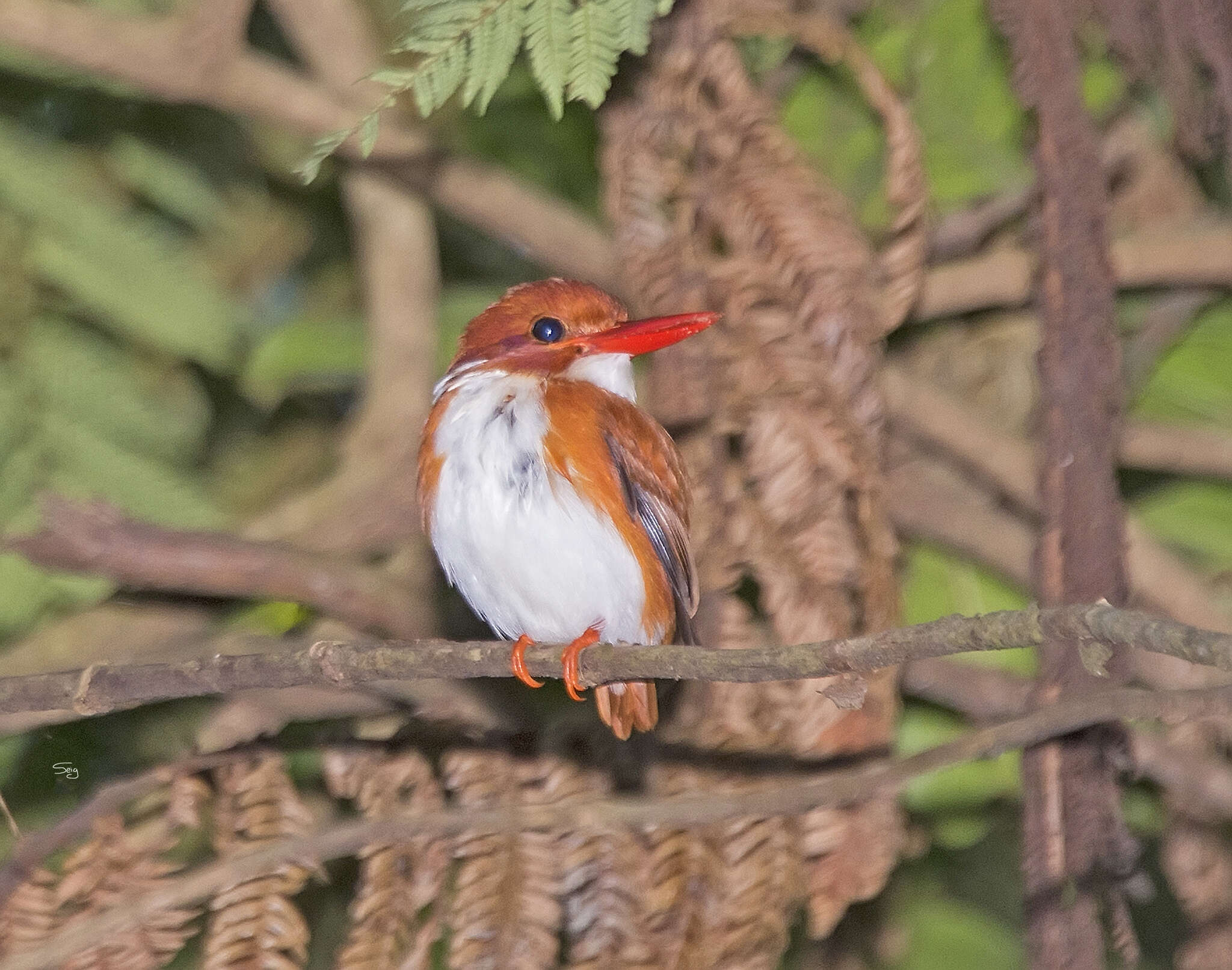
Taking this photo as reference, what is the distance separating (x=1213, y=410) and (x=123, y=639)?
2.42 metres

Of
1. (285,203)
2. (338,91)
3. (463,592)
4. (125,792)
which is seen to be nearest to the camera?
(125,792)

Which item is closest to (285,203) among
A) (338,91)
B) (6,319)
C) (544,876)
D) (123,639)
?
(338,91)

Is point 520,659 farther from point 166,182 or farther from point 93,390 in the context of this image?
point 166,182

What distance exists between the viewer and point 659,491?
7.32 feet

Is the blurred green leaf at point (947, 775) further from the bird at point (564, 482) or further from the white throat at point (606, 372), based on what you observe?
the white throat at point (606, 372)

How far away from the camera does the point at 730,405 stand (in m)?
2.48

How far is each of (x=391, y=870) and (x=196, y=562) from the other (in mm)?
648

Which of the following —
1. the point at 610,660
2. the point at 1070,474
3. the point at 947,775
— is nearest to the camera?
the point at 610,660

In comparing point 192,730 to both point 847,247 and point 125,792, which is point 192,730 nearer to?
point 125,792

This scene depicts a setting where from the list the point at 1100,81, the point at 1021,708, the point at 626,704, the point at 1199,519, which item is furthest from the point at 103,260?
the point at 1199,519

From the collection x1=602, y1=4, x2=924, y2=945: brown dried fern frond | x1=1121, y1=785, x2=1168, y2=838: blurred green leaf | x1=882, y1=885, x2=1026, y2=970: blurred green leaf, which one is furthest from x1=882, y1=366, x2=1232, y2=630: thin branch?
x1=882, y1=885, x2=1026, y2=970: blurred green leaf

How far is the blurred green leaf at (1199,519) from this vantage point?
10.5 feet

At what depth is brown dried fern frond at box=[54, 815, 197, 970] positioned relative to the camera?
2.05 m

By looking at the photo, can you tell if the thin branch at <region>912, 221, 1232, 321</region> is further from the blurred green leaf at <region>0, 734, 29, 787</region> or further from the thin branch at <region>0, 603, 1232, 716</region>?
the blurred green leaf at <region>0, 734, 29, 787</region>
